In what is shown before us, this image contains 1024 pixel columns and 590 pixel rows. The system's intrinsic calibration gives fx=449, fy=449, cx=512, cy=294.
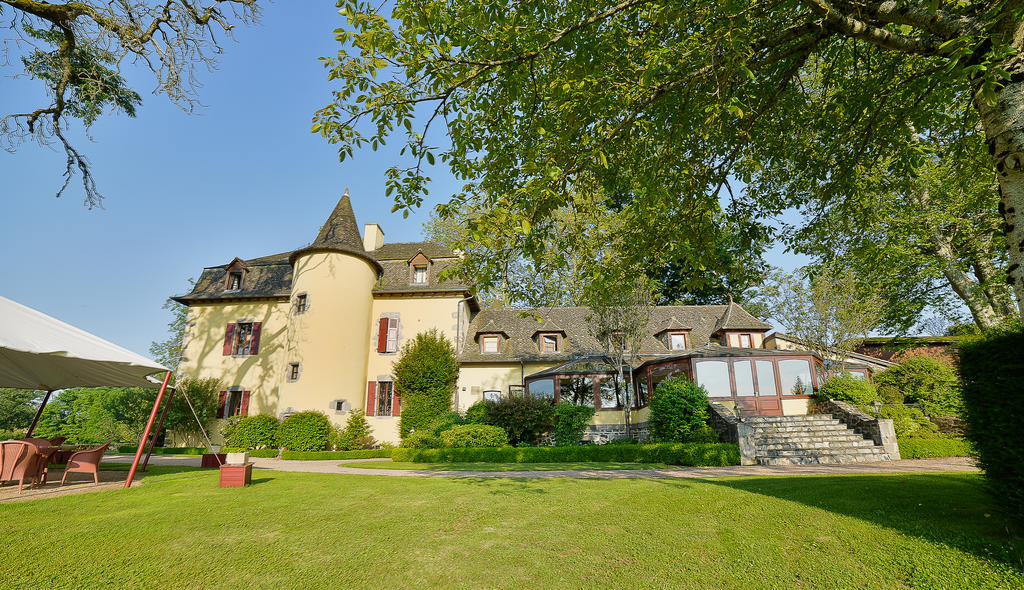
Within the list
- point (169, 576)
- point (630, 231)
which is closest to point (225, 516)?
point (169, 576)

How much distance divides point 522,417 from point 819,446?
996 cm

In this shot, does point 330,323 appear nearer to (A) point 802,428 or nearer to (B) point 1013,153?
(A) point 802,428

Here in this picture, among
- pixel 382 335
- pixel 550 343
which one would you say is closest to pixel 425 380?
pixel 382 335

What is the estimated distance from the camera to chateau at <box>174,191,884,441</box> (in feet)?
67.3

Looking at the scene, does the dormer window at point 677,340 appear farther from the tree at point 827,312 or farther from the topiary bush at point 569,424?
→ the topiary bush at point 569,424

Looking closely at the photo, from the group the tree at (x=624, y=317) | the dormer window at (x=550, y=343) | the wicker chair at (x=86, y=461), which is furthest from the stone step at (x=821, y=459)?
the wicker chair at (x=86, y=461)

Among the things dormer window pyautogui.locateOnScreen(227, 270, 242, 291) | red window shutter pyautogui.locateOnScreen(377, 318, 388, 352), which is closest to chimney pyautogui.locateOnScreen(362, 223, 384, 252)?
red window shutter pyautogui.locateOnScreen(377, 318, 388, 352)

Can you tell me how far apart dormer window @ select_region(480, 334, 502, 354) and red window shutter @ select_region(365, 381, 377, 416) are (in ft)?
18.6

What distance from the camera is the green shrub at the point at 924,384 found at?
1571 centimetres

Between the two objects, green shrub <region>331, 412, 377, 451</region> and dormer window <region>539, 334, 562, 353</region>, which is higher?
dormer window <region>539, 334, 562, 353</region>

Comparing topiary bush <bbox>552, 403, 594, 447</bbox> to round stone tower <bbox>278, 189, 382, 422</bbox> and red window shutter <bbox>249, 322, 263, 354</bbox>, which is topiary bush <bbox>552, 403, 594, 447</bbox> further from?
red window shutter <bbox>249, 322, 263, 354</bbox>

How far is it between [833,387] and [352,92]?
1859cm

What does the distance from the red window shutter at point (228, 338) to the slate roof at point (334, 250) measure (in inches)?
63.2

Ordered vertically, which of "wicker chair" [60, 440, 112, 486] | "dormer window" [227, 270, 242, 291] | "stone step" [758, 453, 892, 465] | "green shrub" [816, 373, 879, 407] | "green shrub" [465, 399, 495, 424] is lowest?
"stone step" [758, 453, 892, 465]
